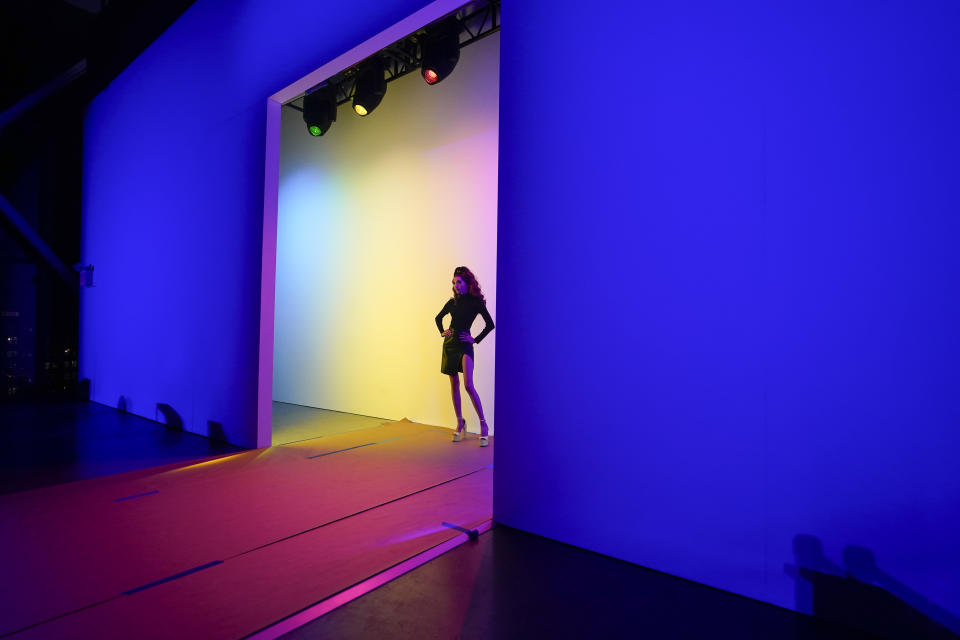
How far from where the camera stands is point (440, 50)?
13.1 ft

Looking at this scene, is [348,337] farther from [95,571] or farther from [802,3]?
[802,3]

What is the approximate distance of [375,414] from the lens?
564 cm

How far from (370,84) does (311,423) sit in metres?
3.57

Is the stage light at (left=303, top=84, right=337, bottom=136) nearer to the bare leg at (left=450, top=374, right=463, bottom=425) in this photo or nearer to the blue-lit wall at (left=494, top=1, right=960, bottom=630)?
the bare leg at (left=450, top=374, right=463, bottom=425)

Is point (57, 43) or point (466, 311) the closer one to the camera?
point (466, 311)

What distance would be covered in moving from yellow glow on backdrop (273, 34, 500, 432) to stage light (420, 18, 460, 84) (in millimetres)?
763

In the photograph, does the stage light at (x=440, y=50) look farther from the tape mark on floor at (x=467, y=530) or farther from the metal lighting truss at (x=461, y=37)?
the tape mark on floor at (x=467, y=530)

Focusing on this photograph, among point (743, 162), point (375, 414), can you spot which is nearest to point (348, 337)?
point (375, 414)

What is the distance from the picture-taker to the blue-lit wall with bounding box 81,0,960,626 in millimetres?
1497

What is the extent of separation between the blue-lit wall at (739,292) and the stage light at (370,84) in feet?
7.93

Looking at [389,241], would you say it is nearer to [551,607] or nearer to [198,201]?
[198,201]

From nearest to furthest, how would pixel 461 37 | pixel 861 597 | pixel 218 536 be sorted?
pixel 861 597
pixel 218 536
pixel 461 37

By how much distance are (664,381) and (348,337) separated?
4.72 m

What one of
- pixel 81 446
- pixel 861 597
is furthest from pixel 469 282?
pixel 81 446
